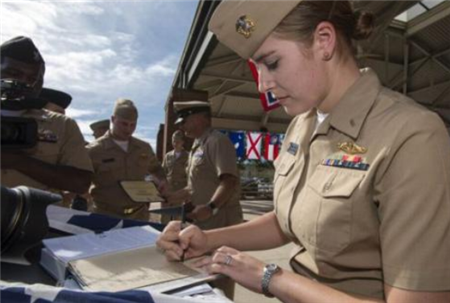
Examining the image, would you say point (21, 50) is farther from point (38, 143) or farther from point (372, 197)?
point (372, 197)

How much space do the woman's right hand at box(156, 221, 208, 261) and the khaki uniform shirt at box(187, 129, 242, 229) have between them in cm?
186

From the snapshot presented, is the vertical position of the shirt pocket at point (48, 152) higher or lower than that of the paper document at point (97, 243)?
higher

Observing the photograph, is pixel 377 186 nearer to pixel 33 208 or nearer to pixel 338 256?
pixel 338 256

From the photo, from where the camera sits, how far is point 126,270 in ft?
2.76

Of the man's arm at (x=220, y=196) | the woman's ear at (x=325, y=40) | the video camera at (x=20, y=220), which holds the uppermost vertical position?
the woman's ear at (x=325, y=40)

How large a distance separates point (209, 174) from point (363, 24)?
2191mm

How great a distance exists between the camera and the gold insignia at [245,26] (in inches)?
37.7

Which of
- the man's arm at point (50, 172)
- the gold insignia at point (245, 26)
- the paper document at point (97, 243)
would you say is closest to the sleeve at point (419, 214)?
the gold insignia at point (245, 26)

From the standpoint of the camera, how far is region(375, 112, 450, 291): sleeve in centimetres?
71

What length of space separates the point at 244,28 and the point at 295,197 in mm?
438

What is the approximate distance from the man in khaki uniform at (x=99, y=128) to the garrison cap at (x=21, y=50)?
3383 mm

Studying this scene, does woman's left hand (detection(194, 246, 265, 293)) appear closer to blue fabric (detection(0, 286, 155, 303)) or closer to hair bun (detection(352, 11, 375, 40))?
blue fabric (detection(0, 286, 155, 303))

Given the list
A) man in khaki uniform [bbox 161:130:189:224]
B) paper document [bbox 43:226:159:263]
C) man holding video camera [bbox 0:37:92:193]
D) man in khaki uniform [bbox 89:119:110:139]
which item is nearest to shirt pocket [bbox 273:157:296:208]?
paper document [bbox 43:226:159:263]

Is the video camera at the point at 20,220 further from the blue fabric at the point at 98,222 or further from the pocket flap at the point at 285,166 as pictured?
the pocket flap at the point at 285,166
